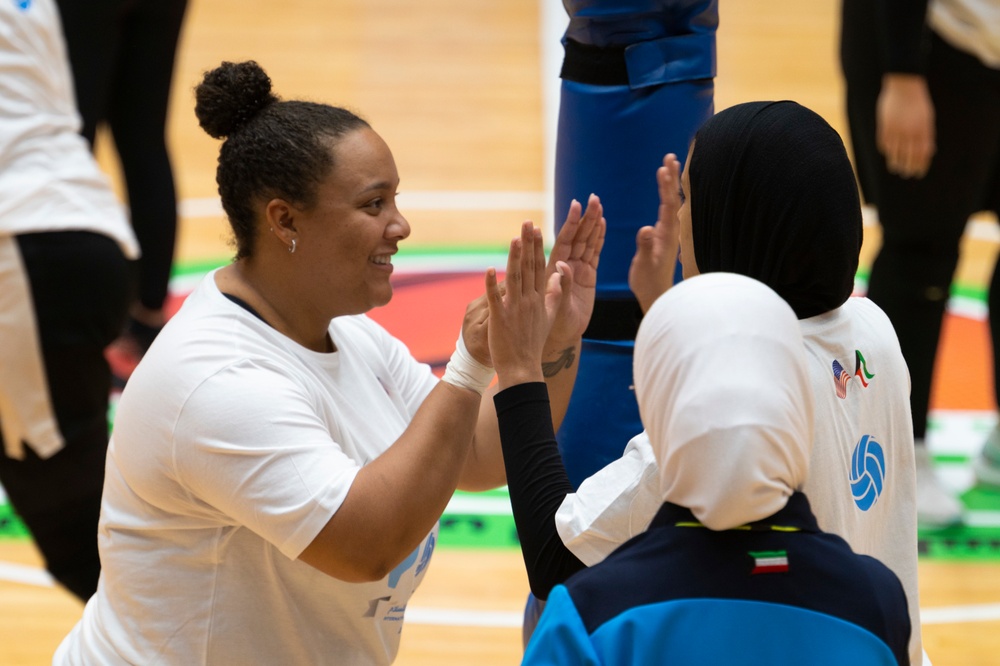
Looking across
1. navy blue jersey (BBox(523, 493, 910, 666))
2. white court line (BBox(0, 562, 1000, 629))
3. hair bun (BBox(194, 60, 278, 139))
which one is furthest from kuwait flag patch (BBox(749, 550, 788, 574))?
white court line (BBox(0, 562, 1000, 629))

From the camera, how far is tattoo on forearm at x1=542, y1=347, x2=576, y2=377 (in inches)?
79.7

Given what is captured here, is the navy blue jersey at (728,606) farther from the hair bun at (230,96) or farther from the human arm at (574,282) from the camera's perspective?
the hair bun at (230,96)

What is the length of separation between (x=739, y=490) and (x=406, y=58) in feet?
21.2

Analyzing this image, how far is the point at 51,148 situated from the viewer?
2.58 m

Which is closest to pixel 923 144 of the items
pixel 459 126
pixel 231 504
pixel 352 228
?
pixel 352 228

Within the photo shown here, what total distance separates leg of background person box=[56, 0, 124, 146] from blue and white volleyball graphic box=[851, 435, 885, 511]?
2.56 meters

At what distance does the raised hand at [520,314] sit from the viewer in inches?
64.5

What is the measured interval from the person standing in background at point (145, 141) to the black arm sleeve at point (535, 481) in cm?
253

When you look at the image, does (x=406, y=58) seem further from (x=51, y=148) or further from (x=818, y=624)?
(x=818, y=624)

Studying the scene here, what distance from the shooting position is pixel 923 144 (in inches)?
125

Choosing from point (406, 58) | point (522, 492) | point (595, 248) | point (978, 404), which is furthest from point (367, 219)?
point (406, 58)

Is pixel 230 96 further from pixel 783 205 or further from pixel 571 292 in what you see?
pixel 783 205

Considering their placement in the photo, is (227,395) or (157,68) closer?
(227,395)

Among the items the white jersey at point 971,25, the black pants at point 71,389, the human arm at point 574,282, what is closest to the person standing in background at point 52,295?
the black pants at point 71,389
